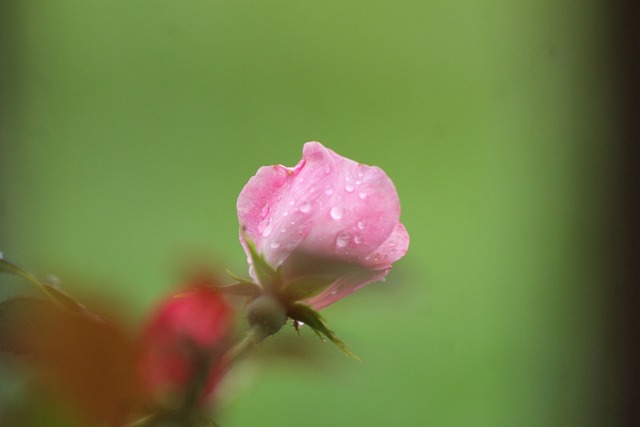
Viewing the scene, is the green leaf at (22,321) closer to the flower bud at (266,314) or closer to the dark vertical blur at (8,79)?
the flower bud at (266,314)

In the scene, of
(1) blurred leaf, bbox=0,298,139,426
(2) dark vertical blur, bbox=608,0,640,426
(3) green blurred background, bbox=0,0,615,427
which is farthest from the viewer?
(3) green blurred background, bbox=0,0,615,427

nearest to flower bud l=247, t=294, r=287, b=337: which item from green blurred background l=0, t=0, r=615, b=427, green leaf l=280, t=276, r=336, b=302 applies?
green leaf l=280, t=276, r=336, b=302

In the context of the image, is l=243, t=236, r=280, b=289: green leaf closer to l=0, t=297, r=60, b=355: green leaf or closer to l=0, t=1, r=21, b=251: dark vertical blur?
l=0, t=297, r=60, b=355: green leaf

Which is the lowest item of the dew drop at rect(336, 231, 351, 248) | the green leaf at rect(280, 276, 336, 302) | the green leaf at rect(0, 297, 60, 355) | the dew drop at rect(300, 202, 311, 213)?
the green leaf at rect(0, 297, 60, 355)

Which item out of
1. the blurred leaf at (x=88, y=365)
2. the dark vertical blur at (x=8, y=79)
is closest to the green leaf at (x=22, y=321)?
the blurred leaf at (x=88, y=365)

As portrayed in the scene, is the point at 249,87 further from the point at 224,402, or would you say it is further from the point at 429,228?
the point at 224,402

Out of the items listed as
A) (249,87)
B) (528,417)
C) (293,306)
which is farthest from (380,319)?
(293,306)

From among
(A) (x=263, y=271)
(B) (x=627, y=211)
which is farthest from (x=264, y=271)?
(B) (x=627, y=211)
